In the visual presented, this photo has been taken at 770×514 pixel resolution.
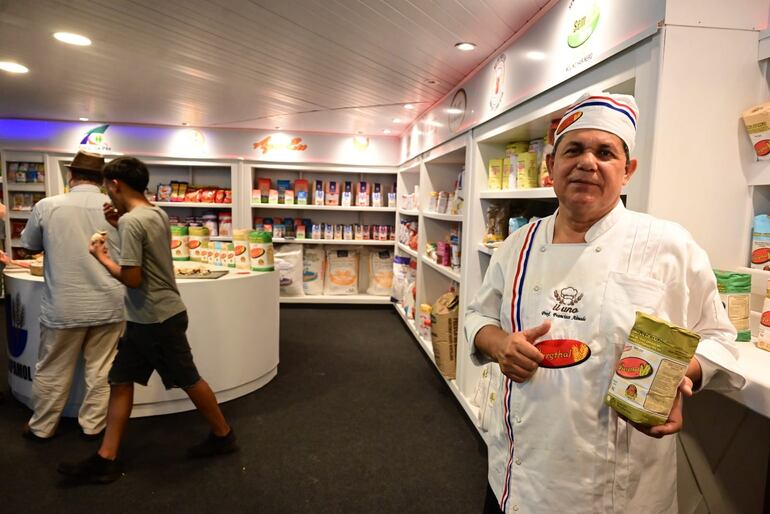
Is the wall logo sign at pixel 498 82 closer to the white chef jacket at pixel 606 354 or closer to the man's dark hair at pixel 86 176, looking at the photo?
the white chef jacket at pixel 606 354

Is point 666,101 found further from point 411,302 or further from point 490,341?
point 411,302

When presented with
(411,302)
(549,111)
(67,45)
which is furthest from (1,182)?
(549,111)

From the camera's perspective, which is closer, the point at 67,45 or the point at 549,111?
the point at 549,111

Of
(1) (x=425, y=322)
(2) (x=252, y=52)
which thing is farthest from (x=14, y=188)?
(1) (x=425, y=322)

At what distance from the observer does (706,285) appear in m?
1.05

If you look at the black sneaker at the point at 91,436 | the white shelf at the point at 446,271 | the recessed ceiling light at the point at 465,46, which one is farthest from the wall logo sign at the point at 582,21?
the black sneaker at the point at 91,436

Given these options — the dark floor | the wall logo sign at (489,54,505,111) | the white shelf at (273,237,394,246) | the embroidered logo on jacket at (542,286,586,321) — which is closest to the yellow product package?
the embroidered logo on jacket at (542,286,586,321)

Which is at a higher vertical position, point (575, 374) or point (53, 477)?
point (575, 374)

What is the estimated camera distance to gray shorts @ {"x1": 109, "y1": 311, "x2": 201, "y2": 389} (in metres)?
2.32

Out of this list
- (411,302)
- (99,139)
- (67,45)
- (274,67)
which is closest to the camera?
(67,45)

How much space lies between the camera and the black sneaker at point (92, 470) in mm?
2359

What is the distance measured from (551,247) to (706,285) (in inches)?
13.7

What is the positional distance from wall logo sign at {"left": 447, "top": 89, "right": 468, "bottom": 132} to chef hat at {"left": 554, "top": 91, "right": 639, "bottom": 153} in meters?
2.38

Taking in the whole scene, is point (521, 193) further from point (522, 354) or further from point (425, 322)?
point (425, 322)
